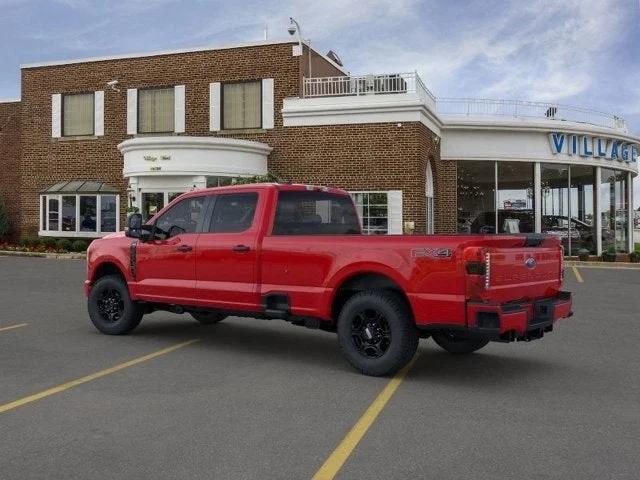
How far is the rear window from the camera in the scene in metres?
7.73

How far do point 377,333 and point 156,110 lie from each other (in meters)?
22.4

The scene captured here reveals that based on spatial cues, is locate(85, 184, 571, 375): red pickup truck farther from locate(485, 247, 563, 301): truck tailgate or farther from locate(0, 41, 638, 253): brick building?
locate(0, 41, 638, 253): brick building

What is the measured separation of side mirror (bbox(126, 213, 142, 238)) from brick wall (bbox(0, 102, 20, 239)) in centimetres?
2457

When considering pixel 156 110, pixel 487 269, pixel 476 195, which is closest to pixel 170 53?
pixel 156 110

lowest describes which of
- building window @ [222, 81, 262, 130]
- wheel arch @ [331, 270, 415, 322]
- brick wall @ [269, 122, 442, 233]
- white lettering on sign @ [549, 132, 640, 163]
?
wheel arch @ [331, 270, 415, 322]

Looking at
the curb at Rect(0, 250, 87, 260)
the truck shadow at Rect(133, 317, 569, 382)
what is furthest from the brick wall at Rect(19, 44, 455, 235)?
the truck shadow at Rect(133, 317, 569, 382)

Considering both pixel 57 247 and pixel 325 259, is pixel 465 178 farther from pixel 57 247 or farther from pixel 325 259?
pixel 325 259

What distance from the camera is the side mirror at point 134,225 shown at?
8363 mm

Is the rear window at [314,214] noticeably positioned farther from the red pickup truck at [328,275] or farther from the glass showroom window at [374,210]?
the glass showroom window at [374,210]

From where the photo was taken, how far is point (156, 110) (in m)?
27.1

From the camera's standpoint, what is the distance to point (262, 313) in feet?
24.6

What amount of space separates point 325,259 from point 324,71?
2219cm

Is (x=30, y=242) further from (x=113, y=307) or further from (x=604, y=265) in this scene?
(x=604, y=265)

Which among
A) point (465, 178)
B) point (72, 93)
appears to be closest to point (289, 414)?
point (465, 178)
